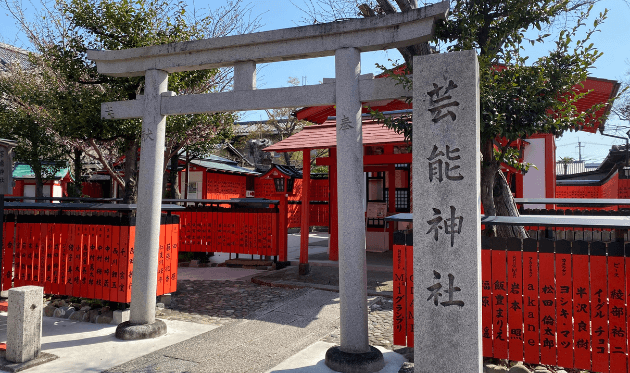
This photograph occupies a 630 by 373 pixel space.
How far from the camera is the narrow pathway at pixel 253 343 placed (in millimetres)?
4824

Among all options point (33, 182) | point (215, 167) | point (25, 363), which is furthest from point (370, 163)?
point (33, 182)

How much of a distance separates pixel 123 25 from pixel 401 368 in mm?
8380

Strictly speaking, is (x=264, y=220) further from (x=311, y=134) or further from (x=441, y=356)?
(x=441, y=356)

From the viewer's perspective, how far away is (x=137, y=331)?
5.73 m

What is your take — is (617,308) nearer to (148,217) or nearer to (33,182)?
(148,217)

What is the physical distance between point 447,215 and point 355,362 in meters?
1.97

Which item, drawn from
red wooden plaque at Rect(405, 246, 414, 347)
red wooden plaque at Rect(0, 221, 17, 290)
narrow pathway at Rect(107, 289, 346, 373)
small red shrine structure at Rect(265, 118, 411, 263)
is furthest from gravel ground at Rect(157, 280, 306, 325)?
red wooden plaque at Rect(405, 246, 414, 347)

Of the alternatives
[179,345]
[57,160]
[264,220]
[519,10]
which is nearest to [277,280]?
[264,220]

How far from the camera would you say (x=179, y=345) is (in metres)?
5.49

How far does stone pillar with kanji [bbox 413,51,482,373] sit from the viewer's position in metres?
3.65

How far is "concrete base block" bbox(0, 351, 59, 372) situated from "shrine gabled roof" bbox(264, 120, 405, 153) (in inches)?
250

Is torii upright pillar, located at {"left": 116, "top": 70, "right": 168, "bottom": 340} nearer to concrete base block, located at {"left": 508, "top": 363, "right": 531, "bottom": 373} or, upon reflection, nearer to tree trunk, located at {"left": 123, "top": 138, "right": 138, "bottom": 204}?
tree trunk, located at {"left": 123, "top": 138, "right": 138, "bottom": 204}

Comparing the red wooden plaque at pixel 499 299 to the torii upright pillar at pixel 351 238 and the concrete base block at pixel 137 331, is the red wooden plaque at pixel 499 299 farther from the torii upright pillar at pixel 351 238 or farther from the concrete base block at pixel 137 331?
the concrete base block at pixel 137 331

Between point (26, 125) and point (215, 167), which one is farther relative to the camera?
point (215, 167)
